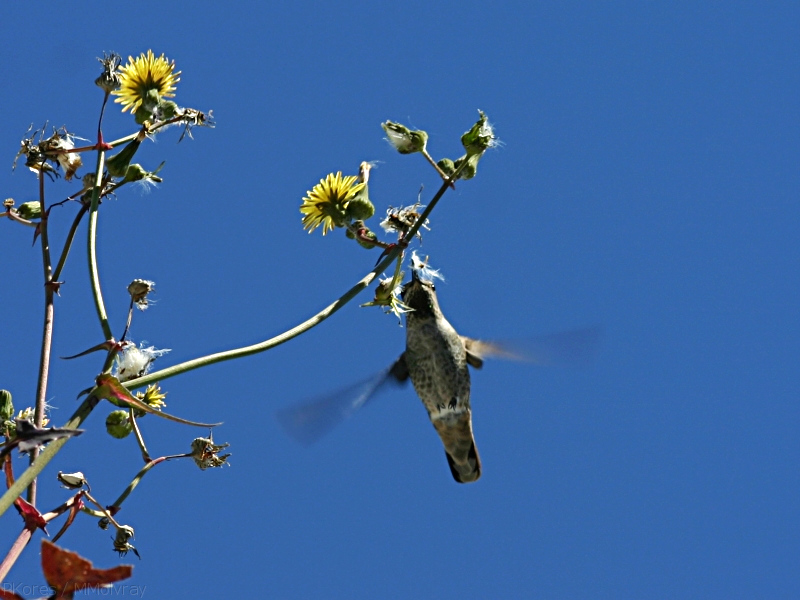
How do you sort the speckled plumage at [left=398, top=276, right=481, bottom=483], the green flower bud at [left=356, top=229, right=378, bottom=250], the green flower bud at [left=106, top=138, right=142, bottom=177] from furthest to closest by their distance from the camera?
1. the speckled plumage at [left=398, top=276, right=481, bottom=483]
2. the green flower bud at [left=356, top=229, right=378, bottom=250]
3. the green flower bud at [left=106, top=138, right=142, bottom=177]

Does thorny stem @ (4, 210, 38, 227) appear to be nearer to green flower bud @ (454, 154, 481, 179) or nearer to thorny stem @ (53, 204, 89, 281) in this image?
thorny stem @ (53, 204, 89, 281)

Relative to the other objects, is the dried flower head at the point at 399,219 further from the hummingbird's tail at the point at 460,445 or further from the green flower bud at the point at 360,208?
the hummingbird's tail at the point at 460,445

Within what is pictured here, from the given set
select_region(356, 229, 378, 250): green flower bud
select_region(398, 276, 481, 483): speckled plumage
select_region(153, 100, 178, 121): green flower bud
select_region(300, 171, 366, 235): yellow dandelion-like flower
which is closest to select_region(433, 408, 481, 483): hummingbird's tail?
select_region(398, 276, 481, 483): speckled plumage

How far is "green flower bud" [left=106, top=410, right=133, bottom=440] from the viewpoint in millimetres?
3033

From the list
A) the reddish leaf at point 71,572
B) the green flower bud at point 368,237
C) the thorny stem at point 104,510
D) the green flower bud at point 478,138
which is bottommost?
the reddish leaf at point 71,572

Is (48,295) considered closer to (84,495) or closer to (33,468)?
(84,495)

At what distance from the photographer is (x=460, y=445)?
447 cm

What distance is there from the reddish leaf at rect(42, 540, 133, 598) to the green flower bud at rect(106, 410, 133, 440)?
142cm

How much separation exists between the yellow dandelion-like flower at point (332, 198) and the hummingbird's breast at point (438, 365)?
0.94 m

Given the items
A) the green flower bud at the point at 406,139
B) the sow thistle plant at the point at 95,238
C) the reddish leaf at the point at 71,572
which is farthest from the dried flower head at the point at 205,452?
the reddish leaf at the point at 71,572

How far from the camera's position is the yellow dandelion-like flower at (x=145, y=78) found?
3.22 m

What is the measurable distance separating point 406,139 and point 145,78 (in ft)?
3.13

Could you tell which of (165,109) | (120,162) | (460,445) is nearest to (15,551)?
(120,162)

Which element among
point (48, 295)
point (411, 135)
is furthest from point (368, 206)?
point (48, 295)
